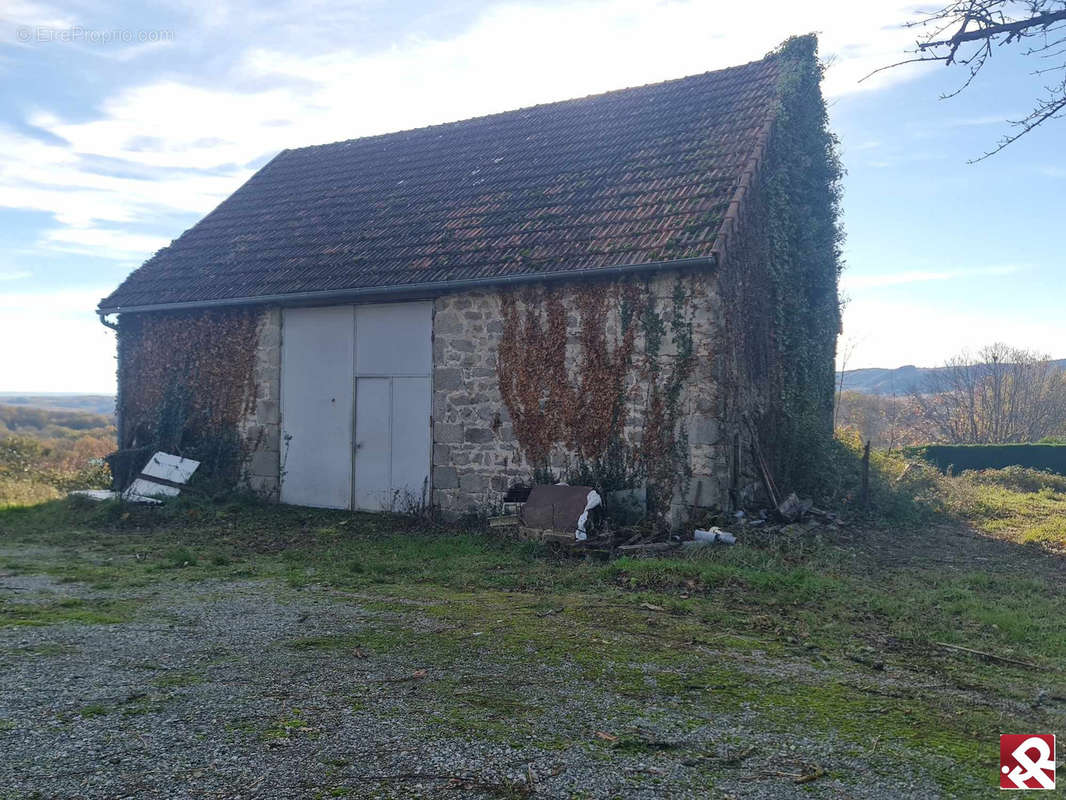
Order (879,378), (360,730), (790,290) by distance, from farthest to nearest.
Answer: (879,378)
(790,290)
(360,730)

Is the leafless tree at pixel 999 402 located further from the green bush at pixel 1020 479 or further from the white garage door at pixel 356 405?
the white garage door at pixel 356 405

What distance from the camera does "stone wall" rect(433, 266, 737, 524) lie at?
9.91 metres

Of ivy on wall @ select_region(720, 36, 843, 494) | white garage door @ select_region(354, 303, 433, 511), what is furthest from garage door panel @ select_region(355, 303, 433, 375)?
ivy on wall @ select_region(720, 36, 843, 494)

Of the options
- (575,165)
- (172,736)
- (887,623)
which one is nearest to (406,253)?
(575,165)

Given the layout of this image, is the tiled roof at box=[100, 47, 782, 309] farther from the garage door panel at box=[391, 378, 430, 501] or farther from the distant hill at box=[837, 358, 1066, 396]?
the distant hill at box=[837, 358, 1066, 396]

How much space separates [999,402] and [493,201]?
75.7 ft

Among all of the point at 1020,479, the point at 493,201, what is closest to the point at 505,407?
the point at 493,201

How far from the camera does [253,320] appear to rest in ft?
43.7

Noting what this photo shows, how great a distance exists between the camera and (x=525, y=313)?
1109 cm

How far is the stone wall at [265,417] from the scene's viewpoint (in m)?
13.1

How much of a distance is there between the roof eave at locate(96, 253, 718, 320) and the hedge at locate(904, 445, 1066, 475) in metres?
13.8

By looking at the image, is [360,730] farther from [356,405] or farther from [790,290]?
[790,290]

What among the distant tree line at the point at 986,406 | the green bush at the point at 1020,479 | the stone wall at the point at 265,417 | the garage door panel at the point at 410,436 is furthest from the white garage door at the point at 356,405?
the distant tree line at the point at 986,406

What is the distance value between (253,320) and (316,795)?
11.1m
